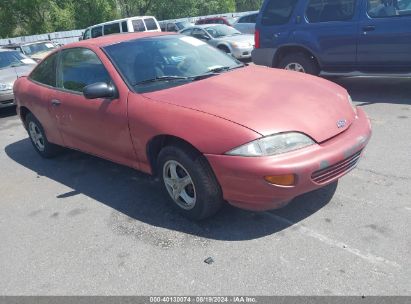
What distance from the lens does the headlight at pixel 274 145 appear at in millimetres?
2902

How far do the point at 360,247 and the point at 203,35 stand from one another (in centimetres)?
1238

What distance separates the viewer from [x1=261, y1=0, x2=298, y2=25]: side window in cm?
741

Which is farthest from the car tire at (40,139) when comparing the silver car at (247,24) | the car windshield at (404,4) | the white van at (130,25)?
the silver car at (247,24)

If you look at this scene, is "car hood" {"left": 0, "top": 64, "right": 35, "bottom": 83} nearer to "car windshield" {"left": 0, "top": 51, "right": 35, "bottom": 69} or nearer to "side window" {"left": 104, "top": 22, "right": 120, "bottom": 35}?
"car windshield" {"left": 0, "top": 51, "right": 35, "bottom": 69}

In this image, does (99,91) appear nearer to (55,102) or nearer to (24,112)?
(55,102)

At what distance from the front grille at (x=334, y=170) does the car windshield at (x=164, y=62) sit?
1552mm

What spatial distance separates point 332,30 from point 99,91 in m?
4.69

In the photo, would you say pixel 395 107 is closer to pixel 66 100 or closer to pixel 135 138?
pixel 135 138

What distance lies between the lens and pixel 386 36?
6.33 meters

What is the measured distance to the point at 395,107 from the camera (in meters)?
6.10

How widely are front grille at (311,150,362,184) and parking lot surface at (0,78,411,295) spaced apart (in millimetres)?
397

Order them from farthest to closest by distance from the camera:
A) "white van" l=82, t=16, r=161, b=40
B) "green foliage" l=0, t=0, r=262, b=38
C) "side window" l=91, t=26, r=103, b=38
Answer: "green foliage" l=0, t=0, r=262, b=38 < "side window" l=91, t=26, r=103, b=38 < "white van" l=82, t=16, r=161, b=40


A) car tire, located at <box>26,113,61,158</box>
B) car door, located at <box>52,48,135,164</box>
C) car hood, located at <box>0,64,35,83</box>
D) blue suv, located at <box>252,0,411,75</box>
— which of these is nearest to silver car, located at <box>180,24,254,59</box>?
blue suv, located at <box>252,0,411,75</box>

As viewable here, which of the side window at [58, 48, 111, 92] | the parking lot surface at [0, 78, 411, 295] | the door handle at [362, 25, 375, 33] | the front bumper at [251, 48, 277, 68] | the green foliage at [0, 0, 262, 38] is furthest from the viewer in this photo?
the green foliage at [0, 0, 262, 38]
